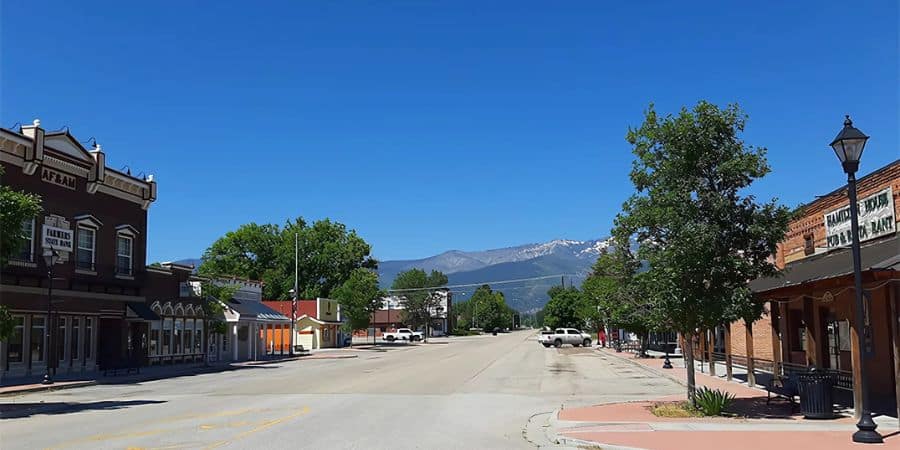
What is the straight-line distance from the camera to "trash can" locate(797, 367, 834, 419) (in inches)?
591

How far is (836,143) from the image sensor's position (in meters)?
13.2

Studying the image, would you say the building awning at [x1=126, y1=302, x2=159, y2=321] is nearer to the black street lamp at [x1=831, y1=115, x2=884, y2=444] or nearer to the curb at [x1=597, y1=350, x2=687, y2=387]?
the curb at [x1=597, y1=350, x2=687, y2=387]

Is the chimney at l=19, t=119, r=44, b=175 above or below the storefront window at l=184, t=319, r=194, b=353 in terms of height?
above

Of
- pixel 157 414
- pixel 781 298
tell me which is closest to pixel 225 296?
pixel 157 414

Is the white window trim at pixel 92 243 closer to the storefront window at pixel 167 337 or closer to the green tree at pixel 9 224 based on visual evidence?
the storefront window at pixel 167 337

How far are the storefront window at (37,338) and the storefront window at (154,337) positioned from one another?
7.31m

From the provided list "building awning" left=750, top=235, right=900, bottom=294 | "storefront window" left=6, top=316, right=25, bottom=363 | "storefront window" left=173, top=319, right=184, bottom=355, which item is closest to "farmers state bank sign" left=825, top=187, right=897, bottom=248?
"building awning" left=750, top=235, right=900, bottom=294

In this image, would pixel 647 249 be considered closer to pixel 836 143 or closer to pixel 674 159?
pixel 674 159

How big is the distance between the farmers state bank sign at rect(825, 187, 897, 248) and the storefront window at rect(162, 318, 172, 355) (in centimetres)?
3209

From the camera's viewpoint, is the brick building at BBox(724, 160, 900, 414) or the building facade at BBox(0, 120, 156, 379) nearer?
the brick building at BBox(724, 160, 900, 414)

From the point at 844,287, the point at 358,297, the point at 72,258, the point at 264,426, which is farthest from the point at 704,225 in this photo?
the point at 358,297

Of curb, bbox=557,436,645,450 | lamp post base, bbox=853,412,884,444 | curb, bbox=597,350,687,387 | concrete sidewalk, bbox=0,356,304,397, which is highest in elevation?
lamp post base, bbox=853,412,884,444

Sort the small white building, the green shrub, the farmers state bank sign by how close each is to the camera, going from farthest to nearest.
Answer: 1. the small white building
2. the farmers state bank sign
3. the green shrub

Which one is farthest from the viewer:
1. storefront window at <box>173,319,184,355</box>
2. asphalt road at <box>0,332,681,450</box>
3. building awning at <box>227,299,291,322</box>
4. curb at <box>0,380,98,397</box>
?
building awning at <box>227,299,291,322</box>
